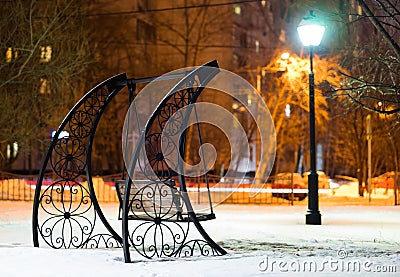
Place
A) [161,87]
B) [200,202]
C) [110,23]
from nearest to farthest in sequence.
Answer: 1. [200,202]
2. [161,87]
3. [110,23]

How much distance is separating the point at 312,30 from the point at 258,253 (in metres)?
7.29

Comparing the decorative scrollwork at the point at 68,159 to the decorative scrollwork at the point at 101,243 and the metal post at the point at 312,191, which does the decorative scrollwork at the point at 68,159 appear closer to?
the decorative scrollwork at the point at 101,243

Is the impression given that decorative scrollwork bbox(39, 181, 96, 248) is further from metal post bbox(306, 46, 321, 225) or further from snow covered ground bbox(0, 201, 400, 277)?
metal post bbox(306, 46, 321, 225)

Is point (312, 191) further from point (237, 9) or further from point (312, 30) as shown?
point (237, 9)

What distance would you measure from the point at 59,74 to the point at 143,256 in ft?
44.2

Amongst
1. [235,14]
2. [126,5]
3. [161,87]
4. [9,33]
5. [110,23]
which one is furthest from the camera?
[235,14]

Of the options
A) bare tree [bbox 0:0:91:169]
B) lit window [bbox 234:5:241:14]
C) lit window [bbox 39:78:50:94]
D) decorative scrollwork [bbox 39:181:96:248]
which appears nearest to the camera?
decorative scrollwork [bbox 39:181:96:248]

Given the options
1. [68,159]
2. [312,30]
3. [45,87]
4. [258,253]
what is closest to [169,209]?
[258,253]

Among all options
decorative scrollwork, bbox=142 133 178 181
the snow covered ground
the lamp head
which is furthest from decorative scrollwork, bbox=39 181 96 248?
the lamp head

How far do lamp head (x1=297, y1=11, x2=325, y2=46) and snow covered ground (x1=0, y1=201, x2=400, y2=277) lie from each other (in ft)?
14.2

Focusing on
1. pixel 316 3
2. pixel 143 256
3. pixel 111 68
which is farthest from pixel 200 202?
pixel 111 68

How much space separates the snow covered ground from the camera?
894cm

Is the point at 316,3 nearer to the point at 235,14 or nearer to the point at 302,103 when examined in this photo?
the point at 302,103

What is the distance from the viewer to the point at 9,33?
22047 millimetres
